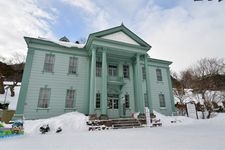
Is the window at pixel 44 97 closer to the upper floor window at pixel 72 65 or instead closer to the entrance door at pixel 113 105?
the upper floor window at pixel 72 65

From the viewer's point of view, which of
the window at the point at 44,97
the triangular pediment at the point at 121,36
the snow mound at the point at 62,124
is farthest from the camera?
the triangular pediment at the point at 121,36

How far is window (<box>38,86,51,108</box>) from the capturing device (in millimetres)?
11960

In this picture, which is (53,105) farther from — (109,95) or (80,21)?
(80,21)

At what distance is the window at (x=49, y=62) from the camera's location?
42.6ft

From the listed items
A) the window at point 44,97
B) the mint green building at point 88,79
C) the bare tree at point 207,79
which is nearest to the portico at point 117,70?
the mint green building at point 88,79

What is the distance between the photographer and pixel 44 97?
12.2 m

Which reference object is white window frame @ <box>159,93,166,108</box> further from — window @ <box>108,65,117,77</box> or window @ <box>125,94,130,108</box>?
window @ <box>108,65,117,77</box>

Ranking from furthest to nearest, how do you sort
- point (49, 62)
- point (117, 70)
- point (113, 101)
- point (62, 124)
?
point (117, 70)
point (113, 101)
point (49, 62)
point (62, 124)

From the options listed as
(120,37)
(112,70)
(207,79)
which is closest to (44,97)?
(112,70)

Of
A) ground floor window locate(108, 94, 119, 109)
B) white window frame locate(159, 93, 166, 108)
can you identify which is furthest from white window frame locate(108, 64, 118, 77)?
white window frame locate(159, 93, 166, 108)

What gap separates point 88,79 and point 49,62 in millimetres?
4302

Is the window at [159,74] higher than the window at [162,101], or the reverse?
the window at [159,74]

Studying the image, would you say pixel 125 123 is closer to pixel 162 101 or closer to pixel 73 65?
pixel 162 101

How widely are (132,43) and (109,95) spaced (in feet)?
21.1
